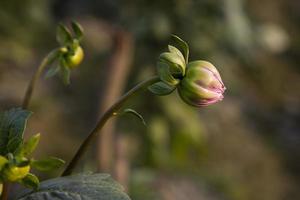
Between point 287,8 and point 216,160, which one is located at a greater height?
point 287,8

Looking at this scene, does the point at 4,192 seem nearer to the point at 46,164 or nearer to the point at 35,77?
the point at 46,164

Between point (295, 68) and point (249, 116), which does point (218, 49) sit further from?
point (295, 68)

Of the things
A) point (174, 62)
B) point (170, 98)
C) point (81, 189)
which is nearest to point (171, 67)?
point (174, 62)

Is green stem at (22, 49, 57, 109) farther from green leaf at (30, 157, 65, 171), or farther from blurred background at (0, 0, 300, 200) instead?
blurred background at (0, 0, 300, 200)

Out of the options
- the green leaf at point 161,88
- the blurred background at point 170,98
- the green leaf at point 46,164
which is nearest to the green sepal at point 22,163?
the green leaf at point 46,164

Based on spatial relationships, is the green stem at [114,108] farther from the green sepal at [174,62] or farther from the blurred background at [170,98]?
the blurred background at [170,98]

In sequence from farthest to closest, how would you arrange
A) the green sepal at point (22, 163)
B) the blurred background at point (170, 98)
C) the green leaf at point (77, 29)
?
the blurred background at point (170, 98) < the green leaf at point (77, 29) < the green sepal at point (22, 163)

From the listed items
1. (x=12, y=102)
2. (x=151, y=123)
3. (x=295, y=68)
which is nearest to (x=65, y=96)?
(x=12, y=102)
